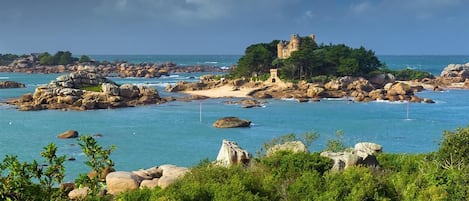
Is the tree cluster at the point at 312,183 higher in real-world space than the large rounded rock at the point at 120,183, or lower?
higher

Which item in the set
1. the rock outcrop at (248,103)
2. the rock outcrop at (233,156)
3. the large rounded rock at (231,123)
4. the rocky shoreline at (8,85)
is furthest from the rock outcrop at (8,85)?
the rock outcrop at (233,156)

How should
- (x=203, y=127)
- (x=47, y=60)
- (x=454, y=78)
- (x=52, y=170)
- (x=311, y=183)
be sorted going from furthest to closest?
(x=47, y=60), (x=454, y=78), (x=203, y=127), (x=311, y=183), (x=52, y=170)

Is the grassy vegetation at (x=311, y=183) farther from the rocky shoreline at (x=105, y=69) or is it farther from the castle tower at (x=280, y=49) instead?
the rocky shoreline at (x=105, y=69)

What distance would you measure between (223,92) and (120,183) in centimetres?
5683

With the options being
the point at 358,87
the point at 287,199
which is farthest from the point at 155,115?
the point at 287,199

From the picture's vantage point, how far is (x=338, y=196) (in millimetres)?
16078

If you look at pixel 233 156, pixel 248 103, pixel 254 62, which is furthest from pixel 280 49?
pixel 233 156

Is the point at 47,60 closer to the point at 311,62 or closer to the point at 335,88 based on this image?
the point at 311,62

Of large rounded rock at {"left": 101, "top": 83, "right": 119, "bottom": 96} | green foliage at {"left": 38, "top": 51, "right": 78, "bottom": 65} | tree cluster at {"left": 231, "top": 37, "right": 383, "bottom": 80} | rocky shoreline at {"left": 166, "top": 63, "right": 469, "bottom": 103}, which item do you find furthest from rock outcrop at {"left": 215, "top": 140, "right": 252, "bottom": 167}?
green foliage at {"left": 38, "top": 51, "right": 78, "bottom": 65}

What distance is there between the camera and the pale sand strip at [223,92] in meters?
74.2

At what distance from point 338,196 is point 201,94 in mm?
60882

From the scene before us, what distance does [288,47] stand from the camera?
3661 inches

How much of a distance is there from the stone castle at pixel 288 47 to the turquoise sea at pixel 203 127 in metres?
26.2

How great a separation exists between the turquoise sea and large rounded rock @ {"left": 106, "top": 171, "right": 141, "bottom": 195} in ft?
27.6
